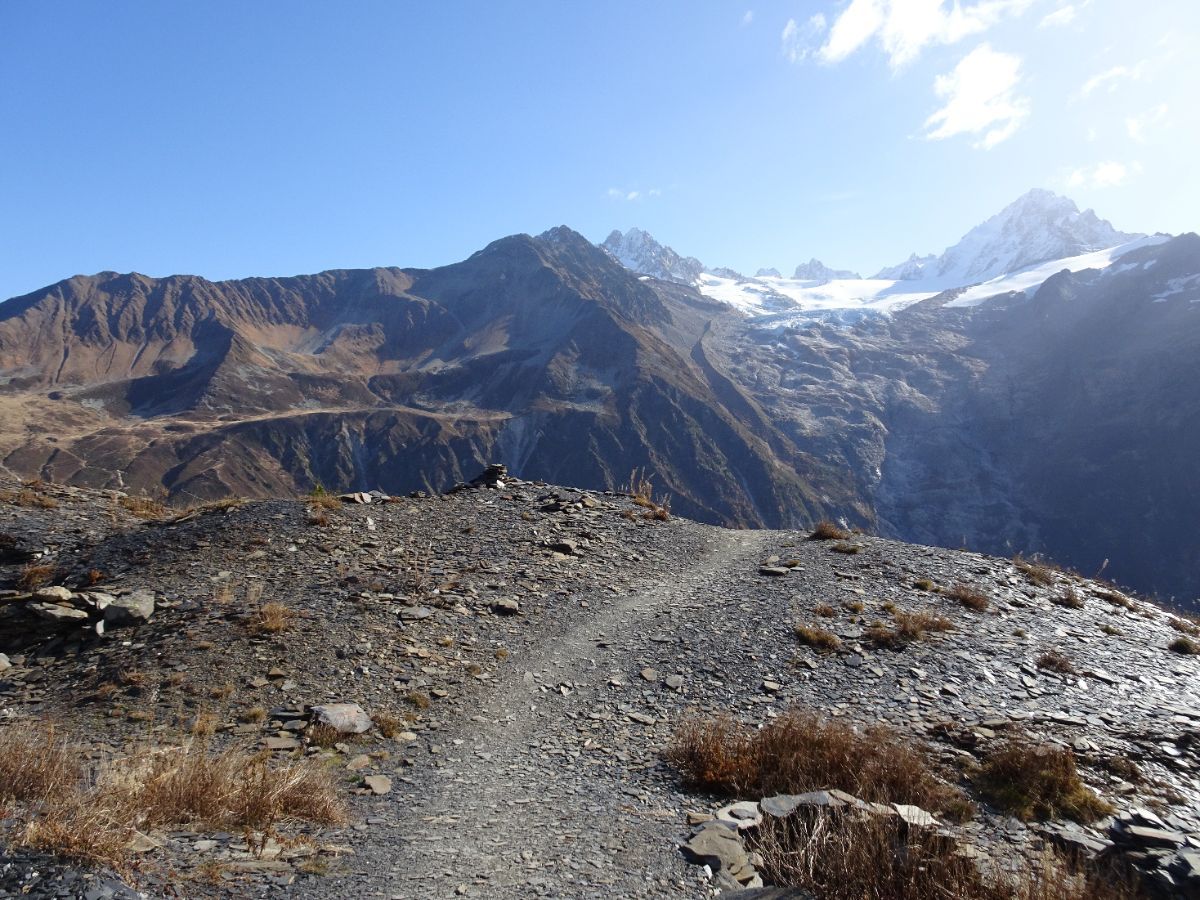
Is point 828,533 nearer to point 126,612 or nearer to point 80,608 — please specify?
point 126,612

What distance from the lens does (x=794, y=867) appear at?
502 cm

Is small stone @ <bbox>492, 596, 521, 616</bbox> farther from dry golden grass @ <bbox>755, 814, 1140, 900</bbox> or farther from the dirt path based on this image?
dry golden grass @ <bbox>755, 814, 1140, 900</bbox>

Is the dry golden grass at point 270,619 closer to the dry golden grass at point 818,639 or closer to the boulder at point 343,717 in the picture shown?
the boulder at point 343,717

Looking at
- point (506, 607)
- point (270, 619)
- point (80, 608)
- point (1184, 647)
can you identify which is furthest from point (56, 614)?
point (1184, 647)

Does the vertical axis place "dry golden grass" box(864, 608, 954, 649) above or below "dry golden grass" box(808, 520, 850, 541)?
below

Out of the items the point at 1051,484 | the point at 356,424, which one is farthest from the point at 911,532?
the point at 356,424

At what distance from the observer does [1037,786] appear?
7.09 metres

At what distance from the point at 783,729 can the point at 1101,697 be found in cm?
653

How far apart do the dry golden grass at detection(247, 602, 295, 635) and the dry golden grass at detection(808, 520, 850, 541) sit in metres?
14.4

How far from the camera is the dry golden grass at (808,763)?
6637mm

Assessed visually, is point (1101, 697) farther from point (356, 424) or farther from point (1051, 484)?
point (1051, 484)

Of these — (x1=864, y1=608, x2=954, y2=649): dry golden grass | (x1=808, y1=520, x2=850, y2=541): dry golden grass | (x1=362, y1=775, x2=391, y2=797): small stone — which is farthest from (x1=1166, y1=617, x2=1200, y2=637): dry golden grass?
(x1=362, y1=775, x2=391, y2=797): small stone

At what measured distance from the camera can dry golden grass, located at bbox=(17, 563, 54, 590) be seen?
464 inches

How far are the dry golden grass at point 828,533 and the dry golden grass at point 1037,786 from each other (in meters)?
11.6
